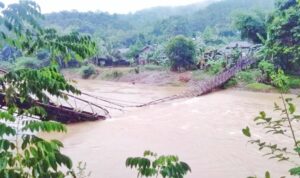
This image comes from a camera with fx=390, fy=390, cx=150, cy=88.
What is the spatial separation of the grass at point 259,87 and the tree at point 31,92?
21.5 m

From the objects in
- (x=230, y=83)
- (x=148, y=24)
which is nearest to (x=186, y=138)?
(x=230, y=83)

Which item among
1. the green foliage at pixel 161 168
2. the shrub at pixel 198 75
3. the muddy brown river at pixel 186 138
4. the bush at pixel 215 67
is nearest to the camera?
the green foliage at pixel 161 168

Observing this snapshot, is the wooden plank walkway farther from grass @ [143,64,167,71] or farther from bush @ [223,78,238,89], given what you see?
grass @ [143,64,167,71]

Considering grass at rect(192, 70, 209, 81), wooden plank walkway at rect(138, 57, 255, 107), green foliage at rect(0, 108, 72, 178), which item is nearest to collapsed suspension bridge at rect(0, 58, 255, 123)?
wooden plank walkway at rect(138, 57, 255, 107)

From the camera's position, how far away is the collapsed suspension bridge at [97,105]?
14.1m

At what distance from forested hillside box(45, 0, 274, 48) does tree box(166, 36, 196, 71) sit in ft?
75.9

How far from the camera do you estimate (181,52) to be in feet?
102

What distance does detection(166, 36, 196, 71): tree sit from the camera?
30953 millimetres

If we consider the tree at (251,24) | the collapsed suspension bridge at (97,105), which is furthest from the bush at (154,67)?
the tree at (251,24)

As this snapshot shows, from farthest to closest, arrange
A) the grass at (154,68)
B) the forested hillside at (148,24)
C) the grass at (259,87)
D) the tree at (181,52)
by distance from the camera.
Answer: the forested hillside at (148,24)
the grass at (154,68)
the tree at (181,52)
the grass at (259,87)

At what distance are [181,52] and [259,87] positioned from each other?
9.14m

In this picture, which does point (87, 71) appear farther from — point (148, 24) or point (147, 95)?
point (148, 24)

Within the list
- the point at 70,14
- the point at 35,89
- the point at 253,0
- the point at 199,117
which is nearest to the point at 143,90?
the point at 199,117

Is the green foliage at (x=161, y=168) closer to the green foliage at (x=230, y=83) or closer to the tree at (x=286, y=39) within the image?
the tree at (x=286, y=39)
